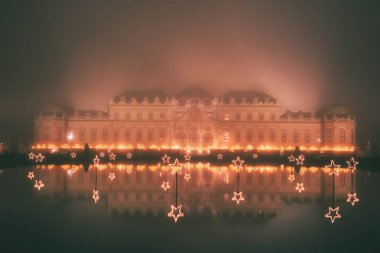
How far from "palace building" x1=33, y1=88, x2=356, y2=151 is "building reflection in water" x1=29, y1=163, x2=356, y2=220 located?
34.9 m

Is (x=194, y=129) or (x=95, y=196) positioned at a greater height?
(x=194, y=129)

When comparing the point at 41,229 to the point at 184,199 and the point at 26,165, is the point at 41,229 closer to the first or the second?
the point at 184,199

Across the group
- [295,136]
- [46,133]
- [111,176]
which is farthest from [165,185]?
[295,136]

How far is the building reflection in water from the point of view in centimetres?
1666

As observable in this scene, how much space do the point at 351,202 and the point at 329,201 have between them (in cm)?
105

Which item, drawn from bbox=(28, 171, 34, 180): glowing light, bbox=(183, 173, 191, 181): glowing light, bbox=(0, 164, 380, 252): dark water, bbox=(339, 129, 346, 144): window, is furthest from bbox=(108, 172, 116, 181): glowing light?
bbox=(339, 129, 346, 144): window

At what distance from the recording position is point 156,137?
6400cm

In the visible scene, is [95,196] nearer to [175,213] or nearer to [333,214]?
[175,213]

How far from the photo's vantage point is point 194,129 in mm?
62594

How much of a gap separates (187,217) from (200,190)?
5886mm

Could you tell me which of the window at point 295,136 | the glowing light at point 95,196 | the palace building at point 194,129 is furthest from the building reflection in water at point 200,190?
the window at point 295,136

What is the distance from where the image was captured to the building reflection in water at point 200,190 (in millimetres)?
16656

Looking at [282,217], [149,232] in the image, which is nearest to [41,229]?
[149,232]

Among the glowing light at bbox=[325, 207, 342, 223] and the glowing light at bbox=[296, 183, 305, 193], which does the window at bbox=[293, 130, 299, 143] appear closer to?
the glowing light at bbox=[296, 183, 305, 193]
